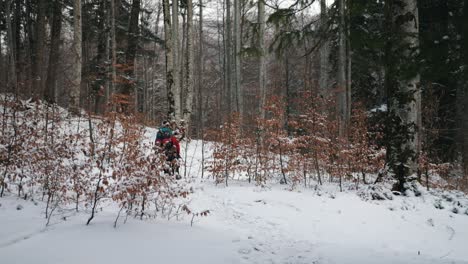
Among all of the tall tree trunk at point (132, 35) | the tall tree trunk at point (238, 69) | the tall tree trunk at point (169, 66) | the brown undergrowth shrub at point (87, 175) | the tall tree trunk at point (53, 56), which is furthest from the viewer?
the tall tree trunk at point (132, 35)

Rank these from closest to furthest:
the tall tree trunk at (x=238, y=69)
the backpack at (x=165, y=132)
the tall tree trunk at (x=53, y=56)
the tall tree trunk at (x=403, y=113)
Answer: the tall tree trunk at (x=403, y=113) → the backpack at (x=165, y=132) → the tall tree trunk at (x=53, y=56) → the tall tree trunk at (x=238, y=69)

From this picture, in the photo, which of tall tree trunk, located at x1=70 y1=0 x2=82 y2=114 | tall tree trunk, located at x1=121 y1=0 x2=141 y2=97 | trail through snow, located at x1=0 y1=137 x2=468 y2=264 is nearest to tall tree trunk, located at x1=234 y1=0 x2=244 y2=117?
tall tree trunk, located at x1=121 y1=0 x2=141 y2=97

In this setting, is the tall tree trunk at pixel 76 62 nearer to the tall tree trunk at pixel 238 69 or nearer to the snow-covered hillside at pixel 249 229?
the snow-covered hillside at pixel 249 229

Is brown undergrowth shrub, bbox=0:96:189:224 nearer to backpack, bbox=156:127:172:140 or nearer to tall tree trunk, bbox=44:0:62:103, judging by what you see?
backpack, bbox=156:127:172:140

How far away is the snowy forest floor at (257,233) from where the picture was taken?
3.74m

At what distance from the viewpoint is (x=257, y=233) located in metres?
4.96

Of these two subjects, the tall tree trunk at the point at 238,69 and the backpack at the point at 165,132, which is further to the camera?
the tall tree trunk at the point at 238,69

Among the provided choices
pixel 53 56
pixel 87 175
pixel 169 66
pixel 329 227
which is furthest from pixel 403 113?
pixel 53 56

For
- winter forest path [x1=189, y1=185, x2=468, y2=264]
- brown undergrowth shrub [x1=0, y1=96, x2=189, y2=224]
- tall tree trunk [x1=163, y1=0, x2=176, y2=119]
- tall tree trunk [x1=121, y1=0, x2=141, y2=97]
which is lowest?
winter forest path [x1=189, y1=185, x2=468, y2=264]

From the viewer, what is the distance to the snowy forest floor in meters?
3.74

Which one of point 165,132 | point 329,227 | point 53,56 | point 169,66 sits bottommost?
point 329,227

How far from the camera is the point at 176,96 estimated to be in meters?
9.88

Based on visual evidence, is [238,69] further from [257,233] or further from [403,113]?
[257,233]

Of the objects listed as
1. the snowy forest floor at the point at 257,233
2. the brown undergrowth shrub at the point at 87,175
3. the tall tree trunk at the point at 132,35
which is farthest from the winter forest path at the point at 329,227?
the tall tree trunk at the point at 132,35
